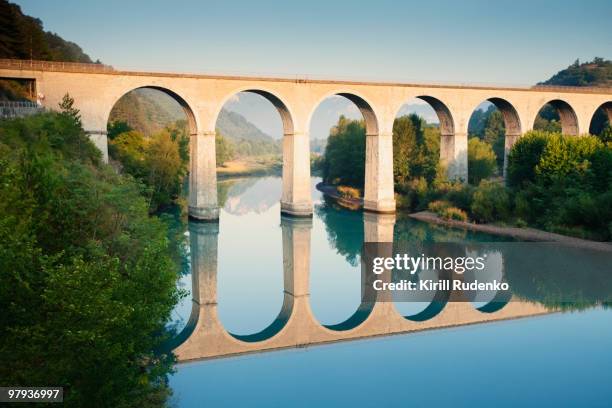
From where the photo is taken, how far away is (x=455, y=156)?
106ft

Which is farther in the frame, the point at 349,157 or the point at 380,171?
the point at 349,157

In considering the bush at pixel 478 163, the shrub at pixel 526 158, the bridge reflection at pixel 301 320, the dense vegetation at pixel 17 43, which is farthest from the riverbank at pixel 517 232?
the dense vegetation at pixel 17 43

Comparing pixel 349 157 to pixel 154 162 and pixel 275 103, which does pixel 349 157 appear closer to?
pixel 275 103

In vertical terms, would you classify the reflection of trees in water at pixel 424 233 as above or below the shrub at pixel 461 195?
below

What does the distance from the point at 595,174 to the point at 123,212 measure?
19.3 meters

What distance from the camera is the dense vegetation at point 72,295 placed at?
21.8 ft

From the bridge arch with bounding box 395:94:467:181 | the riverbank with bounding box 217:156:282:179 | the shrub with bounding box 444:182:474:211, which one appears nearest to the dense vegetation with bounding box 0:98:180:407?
the shrub with bounding box 444:182:474:211

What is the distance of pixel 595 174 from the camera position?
24.3 m

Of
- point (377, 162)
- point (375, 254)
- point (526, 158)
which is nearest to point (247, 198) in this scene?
point (377, 162)

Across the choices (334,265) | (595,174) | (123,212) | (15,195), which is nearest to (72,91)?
(334,265)

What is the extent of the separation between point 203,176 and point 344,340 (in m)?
15.8

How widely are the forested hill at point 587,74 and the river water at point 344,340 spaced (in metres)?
64.5

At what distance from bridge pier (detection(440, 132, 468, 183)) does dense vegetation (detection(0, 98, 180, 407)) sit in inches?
955

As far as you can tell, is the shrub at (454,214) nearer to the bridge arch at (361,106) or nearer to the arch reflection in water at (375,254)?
the arch reflection in water at (375,254)
